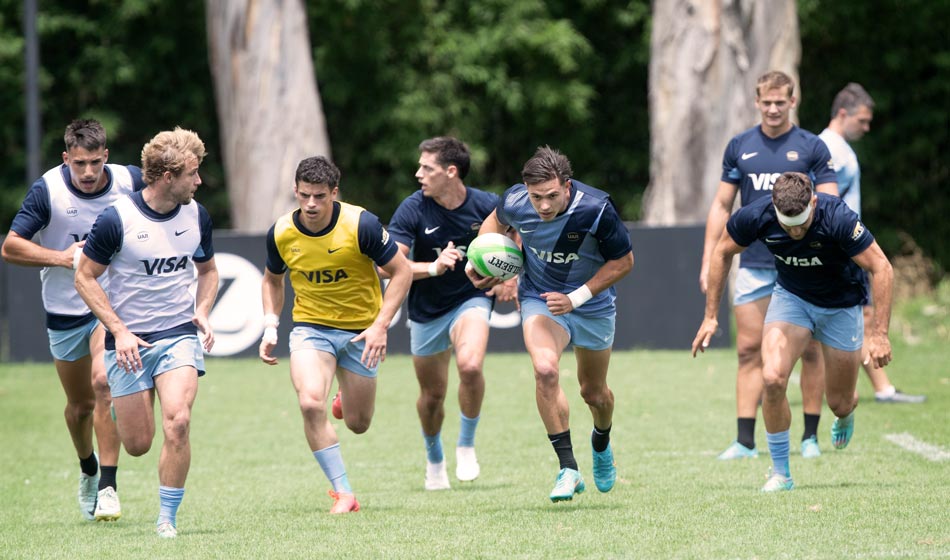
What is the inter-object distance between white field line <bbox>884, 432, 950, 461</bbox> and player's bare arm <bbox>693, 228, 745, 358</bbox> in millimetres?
2162

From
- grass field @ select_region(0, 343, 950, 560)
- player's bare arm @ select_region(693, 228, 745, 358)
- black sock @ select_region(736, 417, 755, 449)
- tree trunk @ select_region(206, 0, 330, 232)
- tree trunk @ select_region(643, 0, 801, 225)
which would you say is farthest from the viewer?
tree trunk @ select_region(206, 0, 330, 232)

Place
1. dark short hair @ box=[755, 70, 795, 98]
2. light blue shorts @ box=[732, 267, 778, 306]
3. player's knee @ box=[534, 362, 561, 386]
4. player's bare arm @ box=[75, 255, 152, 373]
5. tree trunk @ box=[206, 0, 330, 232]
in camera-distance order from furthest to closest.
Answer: tree trunk @ box=[206, 0, 330, 232] < light blue shorts @ box=[732, 267, 778, 306] < dark short hair @ box=[755, 70, 795, 98] < player's knee @ box=[534, 362, 561, 386] < player's bare arm @ box=[75, 255, 152, 373]

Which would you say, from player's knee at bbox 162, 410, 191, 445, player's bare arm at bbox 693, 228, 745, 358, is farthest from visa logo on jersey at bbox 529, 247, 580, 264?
player's knee at bbox 162, 410, 191, 445

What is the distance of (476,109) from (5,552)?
20889 mm

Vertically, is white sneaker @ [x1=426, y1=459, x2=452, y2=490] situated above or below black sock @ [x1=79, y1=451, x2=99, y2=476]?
below

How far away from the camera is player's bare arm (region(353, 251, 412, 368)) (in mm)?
7980

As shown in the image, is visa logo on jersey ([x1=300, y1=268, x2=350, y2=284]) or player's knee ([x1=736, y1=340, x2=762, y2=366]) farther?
player's knee ([x1=736, y1=340, x2=762, y2=366])

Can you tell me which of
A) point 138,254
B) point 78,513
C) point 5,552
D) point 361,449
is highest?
point 138,254

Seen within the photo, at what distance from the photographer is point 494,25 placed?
1061 inches

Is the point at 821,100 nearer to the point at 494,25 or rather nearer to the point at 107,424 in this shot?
the point at 494,25

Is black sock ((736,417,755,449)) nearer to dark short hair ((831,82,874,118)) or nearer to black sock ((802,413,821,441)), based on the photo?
black sock ((802,413,821,441))

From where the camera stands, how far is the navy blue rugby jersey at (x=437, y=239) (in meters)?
9.30

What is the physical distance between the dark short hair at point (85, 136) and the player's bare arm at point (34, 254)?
1.85ft

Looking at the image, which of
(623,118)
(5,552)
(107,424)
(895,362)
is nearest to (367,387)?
(107,424)
